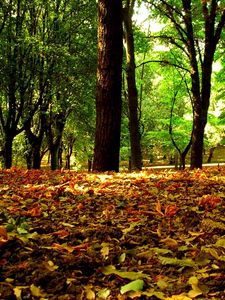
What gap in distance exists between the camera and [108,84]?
6746 mm

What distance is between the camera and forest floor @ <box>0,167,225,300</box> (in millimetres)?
1771

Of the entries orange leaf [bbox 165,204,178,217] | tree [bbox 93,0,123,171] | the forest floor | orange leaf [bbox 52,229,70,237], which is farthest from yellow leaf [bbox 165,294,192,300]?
tree [bbox 93,0,123,171]

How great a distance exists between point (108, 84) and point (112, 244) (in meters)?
4.70

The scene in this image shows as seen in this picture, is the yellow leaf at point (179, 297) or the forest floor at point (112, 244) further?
the forest floor at point (112, 244)

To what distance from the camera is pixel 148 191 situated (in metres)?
4.05

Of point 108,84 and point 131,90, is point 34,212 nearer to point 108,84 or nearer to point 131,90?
point 108,84

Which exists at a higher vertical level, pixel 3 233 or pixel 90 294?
pixel 3 233

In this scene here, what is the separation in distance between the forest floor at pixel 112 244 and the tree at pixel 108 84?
2647mm

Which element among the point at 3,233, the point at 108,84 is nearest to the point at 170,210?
the point at 3,233

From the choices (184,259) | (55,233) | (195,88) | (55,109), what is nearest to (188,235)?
(184,259)

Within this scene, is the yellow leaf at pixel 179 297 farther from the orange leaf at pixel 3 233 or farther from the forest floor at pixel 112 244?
the orange leaf at pixel 3 233

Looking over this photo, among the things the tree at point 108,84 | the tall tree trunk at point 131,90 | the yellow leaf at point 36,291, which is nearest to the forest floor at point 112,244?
the yellow leaf at point 36,291

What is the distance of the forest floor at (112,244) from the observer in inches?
69.7

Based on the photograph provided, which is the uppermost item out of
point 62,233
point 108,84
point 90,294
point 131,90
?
point 131,90
